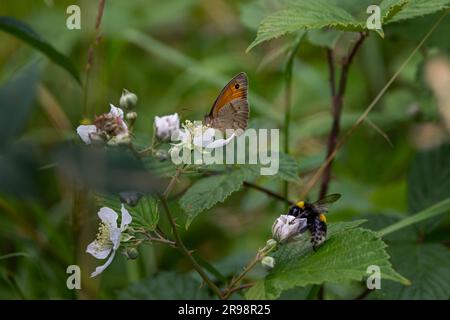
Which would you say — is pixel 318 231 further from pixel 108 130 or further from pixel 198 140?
pixel 108 130

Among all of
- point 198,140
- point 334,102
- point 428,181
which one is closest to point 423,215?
point 428,181

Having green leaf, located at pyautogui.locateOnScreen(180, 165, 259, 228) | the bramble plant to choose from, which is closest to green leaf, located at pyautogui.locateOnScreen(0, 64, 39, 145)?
the bramble plant

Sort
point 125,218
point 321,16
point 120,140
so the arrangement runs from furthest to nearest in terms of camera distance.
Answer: point 321,16
point 125,218
point 120,140

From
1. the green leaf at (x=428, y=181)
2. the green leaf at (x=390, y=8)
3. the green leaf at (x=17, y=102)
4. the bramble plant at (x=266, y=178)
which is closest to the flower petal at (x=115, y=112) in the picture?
the bramble plant at (x=266, y=178)

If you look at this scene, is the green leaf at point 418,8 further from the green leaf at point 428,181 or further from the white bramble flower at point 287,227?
the green leaf at point 428,181

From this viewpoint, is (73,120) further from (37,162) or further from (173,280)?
(37,162)

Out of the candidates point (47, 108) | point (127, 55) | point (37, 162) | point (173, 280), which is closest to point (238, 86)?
point (173, 280)
